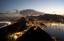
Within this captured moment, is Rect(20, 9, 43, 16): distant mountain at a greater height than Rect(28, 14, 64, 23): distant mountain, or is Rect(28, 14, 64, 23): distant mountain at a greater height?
Rect(20, 9, 43, 16): distant mountain

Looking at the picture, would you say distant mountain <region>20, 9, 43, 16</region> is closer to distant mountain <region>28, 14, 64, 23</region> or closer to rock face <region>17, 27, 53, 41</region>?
distant mountain <region>28, 14, 64, 23</region>

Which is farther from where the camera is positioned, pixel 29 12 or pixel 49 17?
pixel 49 17

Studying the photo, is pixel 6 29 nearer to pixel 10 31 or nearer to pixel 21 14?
pixel 10 31

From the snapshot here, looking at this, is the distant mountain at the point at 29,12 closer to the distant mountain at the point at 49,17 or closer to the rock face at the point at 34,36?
the distant mountain at the point at 49,17

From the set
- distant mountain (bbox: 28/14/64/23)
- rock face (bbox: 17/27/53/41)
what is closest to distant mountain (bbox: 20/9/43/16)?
distant mountain (bbox: 28/14/64/23)

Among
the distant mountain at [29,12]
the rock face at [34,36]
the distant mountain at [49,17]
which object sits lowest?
the rock face at [34,36]

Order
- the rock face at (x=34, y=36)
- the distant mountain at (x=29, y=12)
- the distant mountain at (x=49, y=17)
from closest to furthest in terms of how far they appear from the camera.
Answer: the rock face at (x=34, y=36), the distant mountain at (x=29, y=12), the distant mountain at (x=49, y=17)

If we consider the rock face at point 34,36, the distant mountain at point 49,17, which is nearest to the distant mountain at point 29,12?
the distant mountain at point 49,17

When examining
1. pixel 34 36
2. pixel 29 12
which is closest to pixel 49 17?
pixel 29 12

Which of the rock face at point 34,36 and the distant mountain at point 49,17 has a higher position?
the distant mountain at point 49,17

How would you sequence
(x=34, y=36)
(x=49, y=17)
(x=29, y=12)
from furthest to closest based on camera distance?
1. (x=49, y=17)
2. (x=29, y=12)
3. (x=34, y=36)

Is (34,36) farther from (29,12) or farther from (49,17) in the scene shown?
(49,17)
